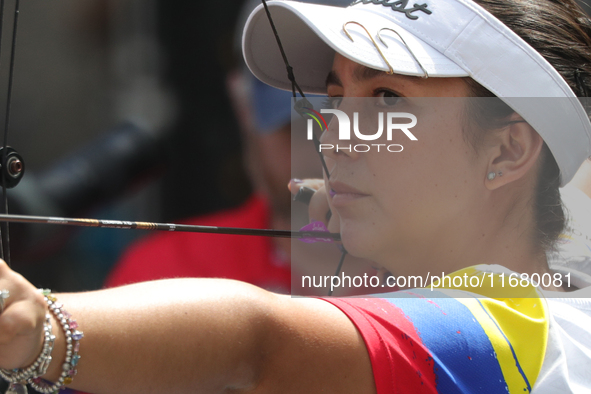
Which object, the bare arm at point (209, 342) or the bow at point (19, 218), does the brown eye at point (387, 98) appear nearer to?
the bow at point (19, 218)

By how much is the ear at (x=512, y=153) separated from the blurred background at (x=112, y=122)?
1.09 m

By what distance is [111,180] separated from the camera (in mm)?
1563

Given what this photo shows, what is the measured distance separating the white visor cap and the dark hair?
0.02 meters

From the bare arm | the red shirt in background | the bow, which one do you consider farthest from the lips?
the red shirt in background

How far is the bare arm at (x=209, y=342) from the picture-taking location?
43 cm

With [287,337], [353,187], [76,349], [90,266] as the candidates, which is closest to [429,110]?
[353,187]

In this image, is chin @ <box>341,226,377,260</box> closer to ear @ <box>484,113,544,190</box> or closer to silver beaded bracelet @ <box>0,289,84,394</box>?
ear @ <box>484,113,544,190</box>

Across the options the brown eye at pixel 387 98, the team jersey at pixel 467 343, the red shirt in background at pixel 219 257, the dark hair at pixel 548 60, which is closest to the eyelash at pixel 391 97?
the brown eye at pixel 387 98

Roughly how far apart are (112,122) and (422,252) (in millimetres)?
1076

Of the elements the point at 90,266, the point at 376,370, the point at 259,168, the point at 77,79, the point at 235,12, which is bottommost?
the point at 90,266

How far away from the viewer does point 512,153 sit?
2.56 ft

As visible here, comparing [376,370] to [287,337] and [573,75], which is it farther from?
[573,75]

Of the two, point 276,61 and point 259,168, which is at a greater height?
point 276,61

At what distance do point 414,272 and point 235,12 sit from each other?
48.4 inches
